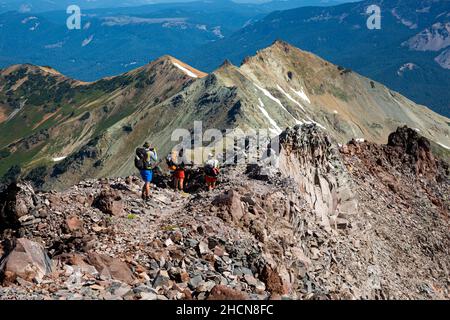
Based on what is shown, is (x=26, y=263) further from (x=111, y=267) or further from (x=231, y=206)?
(x=231, y=206)

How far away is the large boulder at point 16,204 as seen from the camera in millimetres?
21219

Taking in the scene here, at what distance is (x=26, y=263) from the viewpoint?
16.7 metres

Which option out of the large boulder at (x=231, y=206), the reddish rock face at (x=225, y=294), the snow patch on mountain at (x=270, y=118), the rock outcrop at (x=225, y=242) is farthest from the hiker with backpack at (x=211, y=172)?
the snow patch on mountain at (x=270, y=118)

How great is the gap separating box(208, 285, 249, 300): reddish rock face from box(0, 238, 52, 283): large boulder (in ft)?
17.4

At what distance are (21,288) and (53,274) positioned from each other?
132 centimetres

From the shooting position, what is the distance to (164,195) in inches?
1092

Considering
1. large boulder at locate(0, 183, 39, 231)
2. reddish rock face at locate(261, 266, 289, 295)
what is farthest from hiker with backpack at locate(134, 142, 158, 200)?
reddish rock face at locate(261, 266, 289, 295)

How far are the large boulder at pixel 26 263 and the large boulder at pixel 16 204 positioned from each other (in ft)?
12.9

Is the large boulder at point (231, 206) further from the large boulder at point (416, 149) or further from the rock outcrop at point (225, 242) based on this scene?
the large boulder at point (416, 149)

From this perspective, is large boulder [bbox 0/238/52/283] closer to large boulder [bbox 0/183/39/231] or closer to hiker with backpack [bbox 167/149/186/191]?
large boulder [bbox 0/183/39/231]

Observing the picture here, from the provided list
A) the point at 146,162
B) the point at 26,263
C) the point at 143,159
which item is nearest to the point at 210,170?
the point at 146,162

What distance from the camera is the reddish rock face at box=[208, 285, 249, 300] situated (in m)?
16.0
